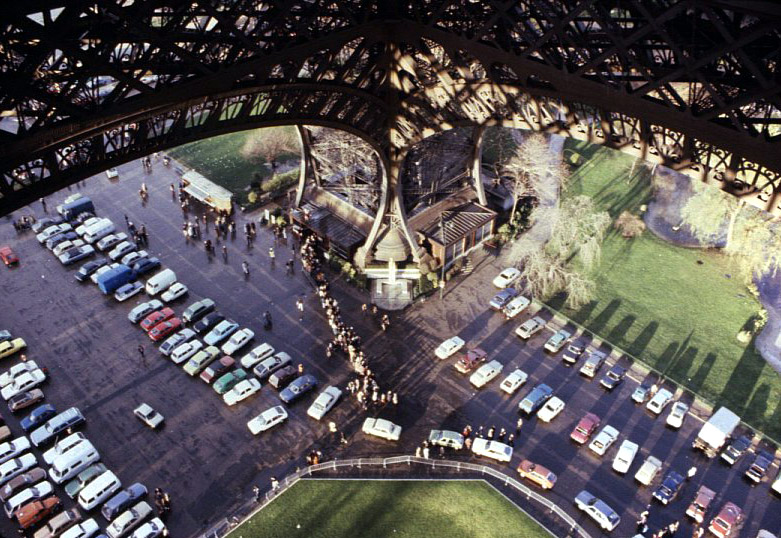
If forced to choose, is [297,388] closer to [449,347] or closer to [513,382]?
[449,347]

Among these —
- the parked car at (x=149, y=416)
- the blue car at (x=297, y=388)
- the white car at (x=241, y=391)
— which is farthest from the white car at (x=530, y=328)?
the parked car at (x=149, y=416)

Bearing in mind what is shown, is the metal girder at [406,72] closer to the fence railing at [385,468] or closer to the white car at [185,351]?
the white car at [185,351]

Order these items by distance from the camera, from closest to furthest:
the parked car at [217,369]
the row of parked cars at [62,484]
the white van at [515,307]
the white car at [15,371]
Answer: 1. the row of parked cars at [62,484]
2. the white car at [15,371]
3. the parked car at [217,369]
4. the white van at [515,307]

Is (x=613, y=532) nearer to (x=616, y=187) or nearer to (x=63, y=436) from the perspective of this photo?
(x=63, y=436)

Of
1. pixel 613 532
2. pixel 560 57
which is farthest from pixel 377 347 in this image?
pixel 560 57

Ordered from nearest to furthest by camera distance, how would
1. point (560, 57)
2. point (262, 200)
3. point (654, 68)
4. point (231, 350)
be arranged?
1. point (654, 68)
2. point (560, 57)
3. point (231, 350)
4. point (262, 200)

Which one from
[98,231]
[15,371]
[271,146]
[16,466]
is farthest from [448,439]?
[271,146]
